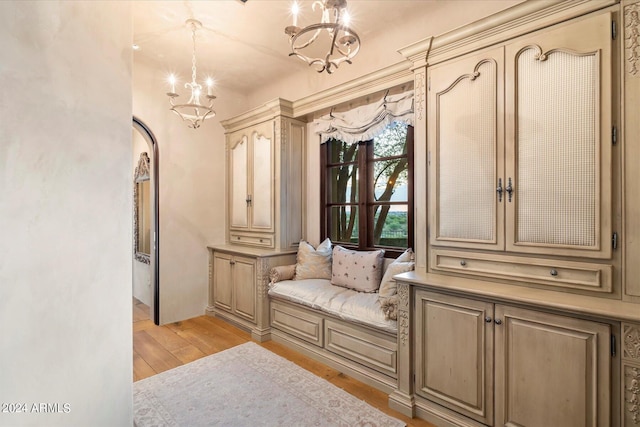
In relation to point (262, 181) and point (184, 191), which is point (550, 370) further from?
point (184, 191)

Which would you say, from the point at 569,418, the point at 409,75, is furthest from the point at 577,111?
the point at 569,418

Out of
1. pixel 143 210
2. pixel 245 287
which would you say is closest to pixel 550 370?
pixel 245 287

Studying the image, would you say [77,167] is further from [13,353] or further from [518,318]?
[518,318]

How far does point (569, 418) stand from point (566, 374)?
212mm

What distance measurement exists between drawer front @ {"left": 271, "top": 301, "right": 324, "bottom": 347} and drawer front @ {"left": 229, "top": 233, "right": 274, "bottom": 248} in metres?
0.71

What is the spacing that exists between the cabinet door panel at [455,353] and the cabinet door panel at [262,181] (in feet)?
6.99

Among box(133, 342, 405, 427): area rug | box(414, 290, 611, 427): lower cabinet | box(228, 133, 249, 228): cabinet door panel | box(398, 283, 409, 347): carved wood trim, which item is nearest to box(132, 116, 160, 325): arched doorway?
box(228, 133, 249, 228): cabinet door panel

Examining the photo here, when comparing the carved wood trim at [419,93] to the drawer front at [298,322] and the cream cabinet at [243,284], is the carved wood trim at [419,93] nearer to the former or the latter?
the drawer front at [298,322]

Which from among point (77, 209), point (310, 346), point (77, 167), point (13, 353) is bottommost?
point (310, 346)

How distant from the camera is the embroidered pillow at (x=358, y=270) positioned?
2.97m

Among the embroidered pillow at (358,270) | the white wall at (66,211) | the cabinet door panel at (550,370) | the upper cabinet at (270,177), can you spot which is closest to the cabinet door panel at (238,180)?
the upper cabinet at (270,177)

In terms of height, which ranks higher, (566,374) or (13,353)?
(13,353)

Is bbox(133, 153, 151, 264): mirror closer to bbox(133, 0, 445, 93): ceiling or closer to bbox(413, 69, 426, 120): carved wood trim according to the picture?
bbox(133, 0, 445, 93): ceiling

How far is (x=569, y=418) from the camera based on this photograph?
1.61 meters
